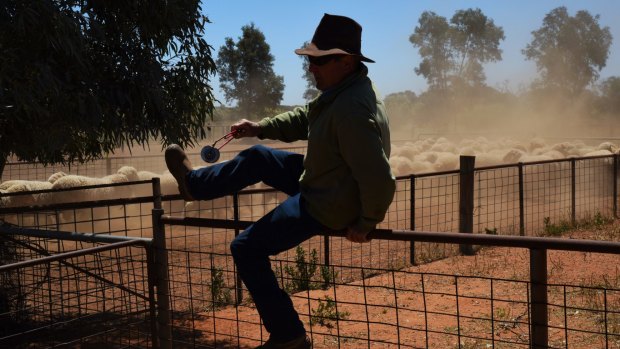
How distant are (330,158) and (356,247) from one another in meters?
7.99

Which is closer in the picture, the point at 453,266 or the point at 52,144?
the point at 52,144

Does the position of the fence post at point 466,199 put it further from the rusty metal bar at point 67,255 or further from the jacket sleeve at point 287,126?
the rusty metal bar at point 67,255

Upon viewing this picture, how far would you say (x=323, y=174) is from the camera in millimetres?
2936

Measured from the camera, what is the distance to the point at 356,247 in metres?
10.8

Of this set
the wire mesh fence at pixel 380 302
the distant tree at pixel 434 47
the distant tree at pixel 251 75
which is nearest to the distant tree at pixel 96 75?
the wire mesh fence at pixel 380 302

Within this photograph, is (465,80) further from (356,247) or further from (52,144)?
(52,144)

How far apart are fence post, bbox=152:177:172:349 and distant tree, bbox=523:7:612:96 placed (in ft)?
226

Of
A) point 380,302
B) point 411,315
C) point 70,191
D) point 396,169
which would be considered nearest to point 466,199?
point 380,302

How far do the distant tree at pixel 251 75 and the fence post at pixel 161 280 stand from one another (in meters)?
46.5

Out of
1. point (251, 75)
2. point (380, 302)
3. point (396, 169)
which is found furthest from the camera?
point (251, 75)

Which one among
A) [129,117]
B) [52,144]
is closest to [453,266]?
[129,117]

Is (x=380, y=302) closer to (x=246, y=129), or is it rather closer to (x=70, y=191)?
(x=246, y=129)

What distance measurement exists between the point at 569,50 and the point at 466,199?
213 feet

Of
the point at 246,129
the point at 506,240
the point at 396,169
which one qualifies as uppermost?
the point at 246,129
